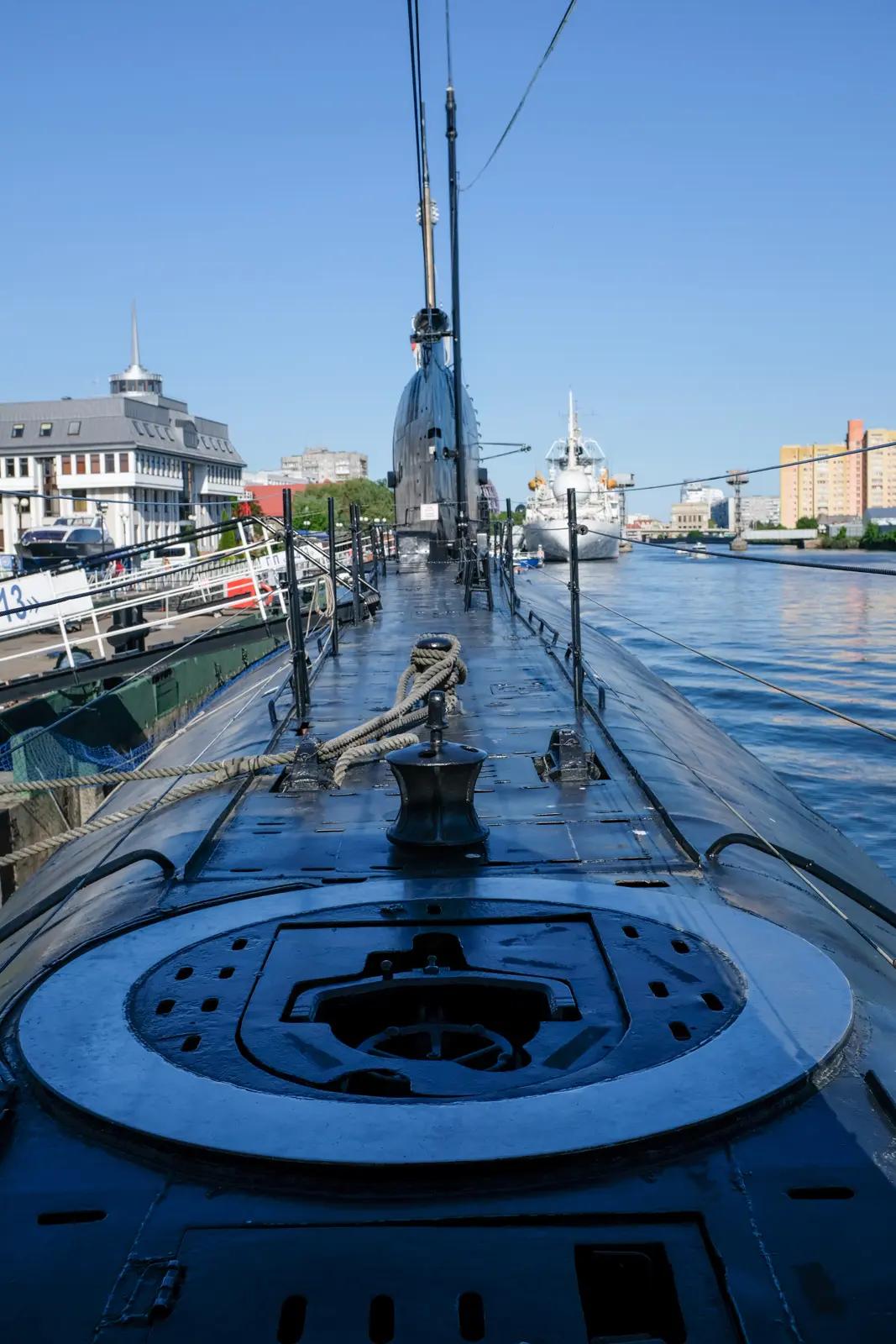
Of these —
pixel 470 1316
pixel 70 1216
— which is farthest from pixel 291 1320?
pixel 70 1216

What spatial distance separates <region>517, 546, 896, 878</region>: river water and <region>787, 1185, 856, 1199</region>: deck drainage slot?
230cm

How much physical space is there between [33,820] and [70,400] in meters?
62.9

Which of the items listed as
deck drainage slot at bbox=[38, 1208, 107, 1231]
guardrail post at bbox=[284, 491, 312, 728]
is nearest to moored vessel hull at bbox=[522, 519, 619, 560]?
guardrail post at bbox=[284, 491, 312, 728]

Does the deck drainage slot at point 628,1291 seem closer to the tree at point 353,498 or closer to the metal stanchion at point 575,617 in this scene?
the metal stanchion at point 575,617

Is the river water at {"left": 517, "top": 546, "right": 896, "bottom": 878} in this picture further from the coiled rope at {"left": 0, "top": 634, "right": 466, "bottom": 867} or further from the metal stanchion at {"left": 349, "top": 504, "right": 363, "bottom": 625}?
the metal stanchion at {"left": 349, "top": 504, "right": 363, "bottom": 625}

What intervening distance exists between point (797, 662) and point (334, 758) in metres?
19.6

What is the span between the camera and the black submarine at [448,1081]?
2.18 metres

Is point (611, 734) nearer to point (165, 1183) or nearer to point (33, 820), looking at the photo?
point (165, 1183)

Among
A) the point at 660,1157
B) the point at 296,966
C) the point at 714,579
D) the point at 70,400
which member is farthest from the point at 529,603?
the point at 70,400

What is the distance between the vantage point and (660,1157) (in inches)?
101

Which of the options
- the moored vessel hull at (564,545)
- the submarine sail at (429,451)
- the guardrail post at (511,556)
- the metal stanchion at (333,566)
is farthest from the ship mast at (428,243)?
the moored vessel hull at (564,545)

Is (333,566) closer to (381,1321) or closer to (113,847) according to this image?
(113,847)

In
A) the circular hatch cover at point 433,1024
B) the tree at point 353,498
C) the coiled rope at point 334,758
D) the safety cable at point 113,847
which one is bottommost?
the safety cable at point 113,847

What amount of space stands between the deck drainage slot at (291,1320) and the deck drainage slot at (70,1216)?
50cm
